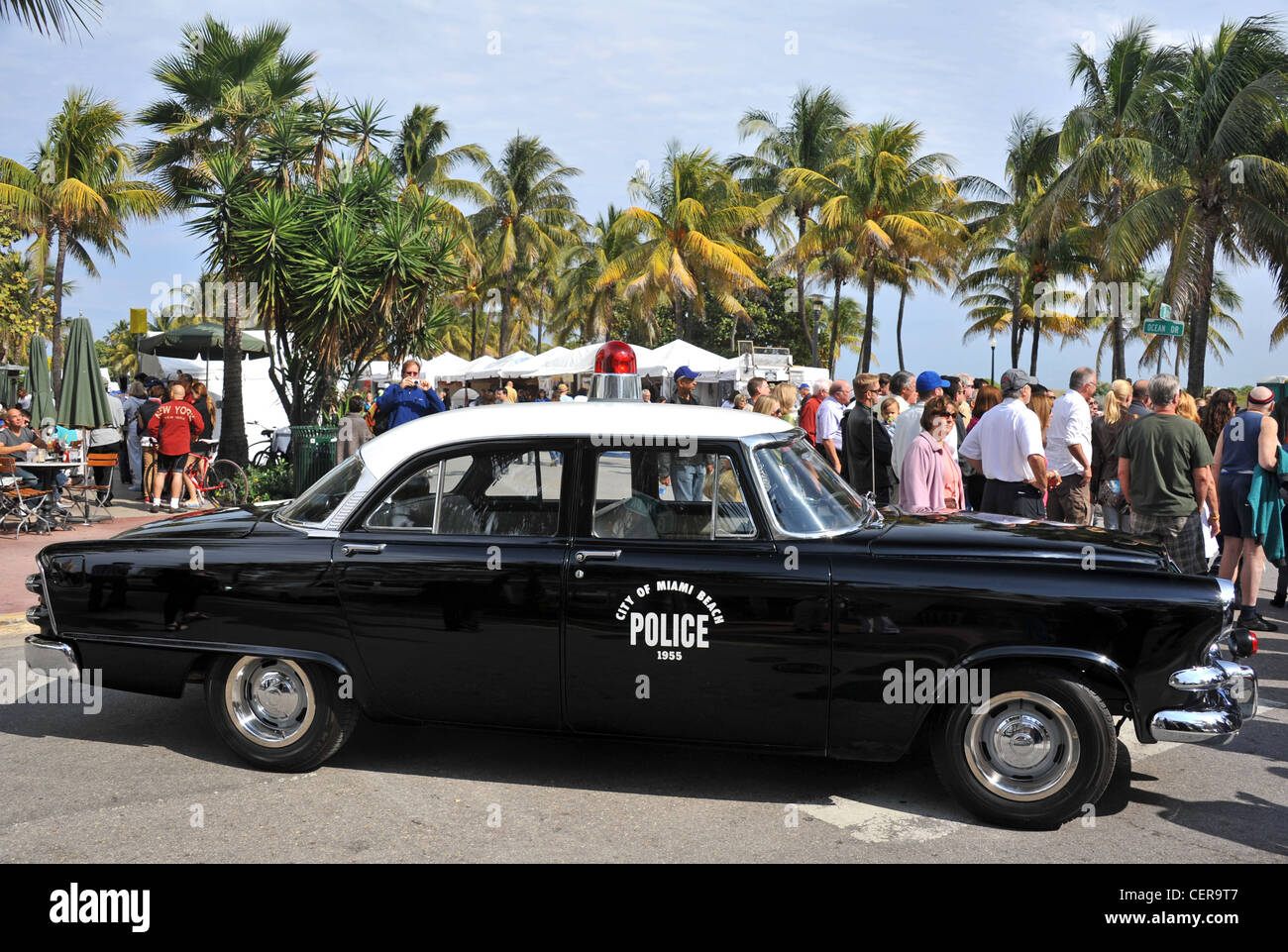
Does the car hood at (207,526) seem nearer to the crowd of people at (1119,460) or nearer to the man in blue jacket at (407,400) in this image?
the crowd of people at (1119,460)

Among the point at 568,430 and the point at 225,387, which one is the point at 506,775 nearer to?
the point at 568,430

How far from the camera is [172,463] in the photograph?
46.0 feet

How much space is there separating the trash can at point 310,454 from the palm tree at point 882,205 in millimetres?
25081

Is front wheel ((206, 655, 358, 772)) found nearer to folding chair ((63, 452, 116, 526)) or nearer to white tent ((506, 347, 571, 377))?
folding chair ((63, 452, 116, 526))

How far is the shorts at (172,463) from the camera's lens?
45.8ft

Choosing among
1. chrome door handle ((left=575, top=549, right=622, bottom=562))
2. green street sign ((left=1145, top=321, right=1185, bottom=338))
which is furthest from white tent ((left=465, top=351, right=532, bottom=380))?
chrome door handle ((left=575, top=549, right=622, bottom=562))

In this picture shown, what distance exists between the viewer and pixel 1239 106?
70.9 feet

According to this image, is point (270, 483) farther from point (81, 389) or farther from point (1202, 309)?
point (1202, 309)

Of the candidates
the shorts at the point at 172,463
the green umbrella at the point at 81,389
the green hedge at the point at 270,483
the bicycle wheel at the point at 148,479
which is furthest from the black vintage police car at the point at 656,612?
the bicycle wheel at the point at 148,479

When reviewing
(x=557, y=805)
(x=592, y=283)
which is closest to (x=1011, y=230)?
(x=592, y=283)

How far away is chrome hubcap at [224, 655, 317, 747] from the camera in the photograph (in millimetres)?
4727

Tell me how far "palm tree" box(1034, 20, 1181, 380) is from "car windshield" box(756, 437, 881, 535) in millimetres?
21977
